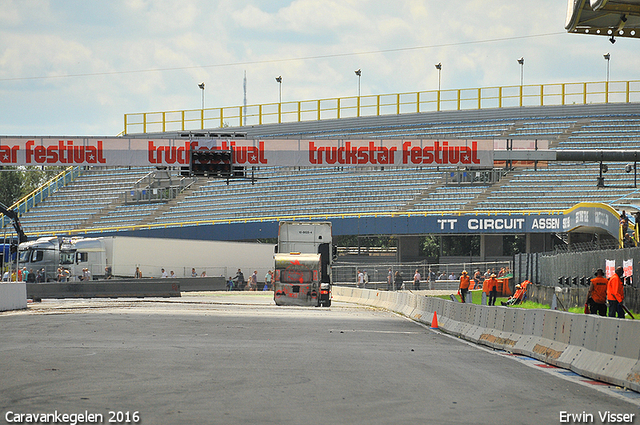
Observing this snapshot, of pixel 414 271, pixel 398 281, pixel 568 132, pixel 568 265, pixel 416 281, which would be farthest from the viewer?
pixel 568 132

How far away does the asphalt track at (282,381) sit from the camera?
8.03 m

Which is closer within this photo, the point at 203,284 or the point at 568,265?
the point at 568,265

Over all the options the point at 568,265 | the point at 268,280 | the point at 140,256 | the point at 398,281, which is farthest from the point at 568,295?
the point at 140,256

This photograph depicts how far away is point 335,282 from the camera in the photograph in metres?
53.1

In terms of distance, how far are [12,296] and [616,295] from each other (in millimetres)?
19292

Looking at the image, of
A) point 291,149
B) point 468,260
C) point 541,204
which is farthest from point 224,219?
point 291,149

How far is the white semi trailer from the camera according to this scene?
47.3 m

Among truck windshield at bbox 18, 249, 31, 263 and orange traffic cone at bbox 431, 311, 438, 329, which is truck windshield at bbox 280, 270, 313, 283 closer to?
orange traffic cone at bbox 431, 311, 438, 329

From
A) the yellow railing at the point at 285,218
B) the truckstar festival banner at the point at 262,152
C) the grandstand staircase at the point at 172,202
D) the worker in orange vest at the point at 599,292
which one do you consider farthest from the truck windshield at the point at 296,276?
the grandstand staircase at the point at 172,202

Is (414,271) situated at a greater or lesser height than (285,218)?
lesser

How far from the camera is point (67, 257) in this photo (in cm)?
4797

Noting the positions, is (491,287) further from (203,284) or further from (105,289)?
(203,284)

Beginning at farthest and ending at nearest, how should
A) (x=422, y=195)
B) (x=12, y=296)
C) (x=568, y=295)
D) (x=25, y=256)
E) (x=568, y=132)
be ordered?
(x=568, y=132), (x=422, y=195), (x=25, y=256), (x=568, y=295), (x=12, y=296)

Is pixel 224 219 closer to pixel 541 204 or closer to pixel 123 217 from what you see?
pixel 123 217
